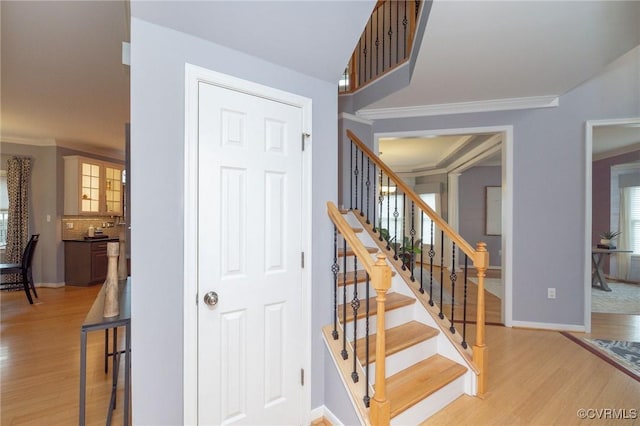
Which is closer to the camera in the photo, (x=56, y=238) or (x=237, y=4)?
(x=237, y=4)

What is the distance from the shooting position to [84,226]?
21.4ft

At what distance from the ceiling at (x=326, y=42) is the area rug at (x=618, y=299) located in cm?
321

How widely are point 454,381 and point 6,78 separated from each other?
5190 millimetres

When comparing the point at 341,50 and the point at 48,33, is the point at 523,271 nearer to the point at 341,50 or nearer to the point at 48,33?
the point at 341,50

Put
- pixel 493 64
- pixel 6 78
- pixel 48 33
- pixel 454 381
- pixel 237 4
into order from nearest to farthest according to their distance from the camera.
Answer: pixel 237 4 → pixel 454 381 → pixel 48 33 → pixel 493 64 → pixel 6 78

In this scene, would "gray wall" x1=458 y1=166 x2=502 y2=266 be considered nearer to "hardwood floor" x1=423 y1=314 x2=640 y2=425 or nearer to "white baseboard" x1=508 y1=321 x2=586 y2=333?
"white baseboard" x1=508 y1=321 x2=586 y2=333

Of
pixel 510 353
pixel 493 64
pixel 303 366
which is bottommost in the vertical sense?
pixel 510 353

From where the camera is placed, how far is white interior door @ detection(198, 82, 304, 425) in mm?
1671

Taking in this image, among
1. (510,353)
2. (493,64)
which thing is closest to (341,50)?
(493,64)

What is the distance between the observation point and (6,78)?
3395 mm

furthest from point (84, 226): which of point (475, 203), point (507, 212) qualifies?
point (475, 203)

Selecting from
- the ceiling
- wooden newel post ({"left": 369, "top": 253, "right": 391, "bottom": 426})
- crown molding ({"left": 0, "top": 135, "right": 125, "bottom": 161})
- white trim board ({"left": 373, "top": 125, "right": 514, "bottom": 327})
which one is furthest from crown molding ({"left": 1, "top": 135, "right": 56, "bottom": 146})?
white trim board ({"left": 373, "top": 125, "right": 514, "bottom": 327})

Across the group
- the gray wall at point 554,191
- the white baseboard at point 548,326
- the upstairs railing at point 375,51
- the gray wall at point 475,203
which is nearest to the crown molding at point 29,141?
the upstairs railing at point 375,51

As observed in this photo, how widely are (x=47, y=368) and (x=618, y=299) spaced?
7420 mm
